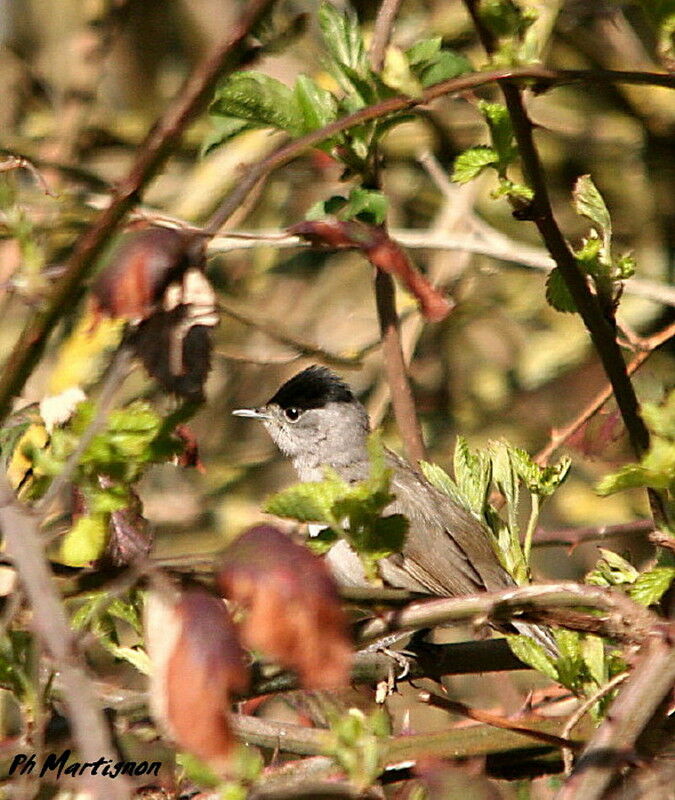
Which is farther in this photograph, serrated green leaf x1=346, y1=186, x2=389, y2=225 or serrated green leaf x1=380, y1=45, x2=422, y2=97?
serrated green leaf x1=346, y1=186, x2=389, y2=225

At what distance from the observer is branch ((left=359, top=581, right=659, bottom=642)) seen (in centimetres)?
148

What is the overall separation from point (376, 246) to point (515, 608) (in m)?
0.50

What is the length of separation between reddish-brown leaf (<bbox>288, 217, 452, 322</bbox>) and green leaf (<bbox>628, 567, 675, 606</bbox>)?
1.64 ft

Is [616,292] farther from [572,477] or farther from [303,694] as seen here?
A: [572,477]

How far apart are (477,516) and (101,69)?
3983 mm

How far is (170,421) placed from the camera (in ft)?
4.70

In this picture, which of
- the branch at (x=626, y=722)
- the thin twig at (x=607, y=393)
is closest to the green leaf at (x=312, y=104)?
the branch at (x=626, y=722)

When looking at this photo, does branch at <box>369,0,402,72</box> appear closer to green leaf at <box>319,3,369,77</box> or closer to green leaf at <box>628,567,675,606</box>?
green leaf at <box>319,3,369,77</box>

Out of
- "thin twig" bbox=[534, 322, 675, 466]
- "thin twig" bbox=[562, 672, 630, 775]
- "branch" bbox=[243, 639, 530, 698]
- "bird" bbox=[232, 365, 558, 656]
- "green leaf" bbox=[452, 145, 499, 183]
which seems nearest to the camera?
"thin twig" bbox=[562, 672, 630, 775]

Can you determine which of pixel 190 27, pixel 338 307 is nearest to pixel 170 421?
pixel 338 307

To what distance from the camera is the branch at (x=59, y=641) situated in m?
0.98

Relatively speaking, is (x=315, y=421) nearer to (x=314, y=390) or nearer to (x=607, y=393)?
(x=314, y=390)

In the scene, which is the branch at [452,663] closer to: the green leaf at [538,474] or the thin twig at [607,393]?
the green leaf at [538,474]

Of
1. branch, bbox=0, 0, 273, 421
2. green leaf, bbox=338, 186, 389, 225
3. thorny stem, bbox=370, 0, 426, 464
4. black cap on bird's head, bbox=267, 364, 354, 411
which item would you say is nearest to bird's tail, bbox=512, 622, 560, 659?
thorny stem, bbox=370, 0, 426, 464
